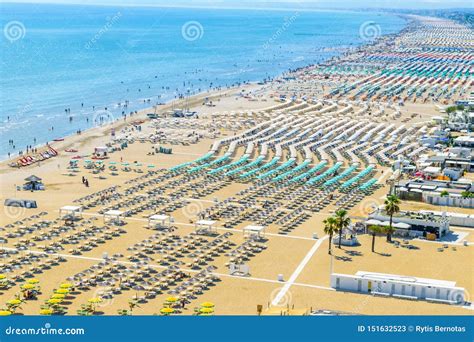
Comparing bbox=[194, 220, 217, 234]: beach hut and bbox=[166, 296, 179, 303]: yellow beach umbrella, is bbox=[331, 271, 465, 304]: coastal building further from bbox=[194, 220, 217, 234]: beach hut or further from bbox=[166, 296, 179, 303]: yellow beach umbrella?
bbox=[194, 220, 217, 234]: beach hut

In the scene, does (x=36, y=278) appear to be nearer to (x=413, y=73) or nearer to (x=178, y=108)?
(x=178, y=108)

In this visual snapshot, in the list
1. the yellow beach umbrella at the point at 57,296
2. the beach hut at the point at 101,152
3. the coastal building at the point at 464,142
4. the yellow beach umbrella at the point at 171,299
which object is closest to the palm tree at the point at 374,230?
the yellow beach umbrella at the point at 171,299

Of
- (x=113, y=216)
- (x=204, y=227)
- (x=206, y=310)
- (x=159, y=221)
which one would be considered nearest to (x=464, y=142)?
(x=204, y=227)

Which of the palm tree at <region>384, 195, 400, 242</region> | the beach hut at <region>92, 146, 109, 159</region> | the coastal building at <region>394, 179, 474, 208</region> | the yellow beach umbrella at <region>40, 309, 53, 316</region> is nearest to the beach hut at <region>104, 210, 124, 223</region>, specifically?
the yellow beach umbrella at <region>40, 309, 53, 316</region>

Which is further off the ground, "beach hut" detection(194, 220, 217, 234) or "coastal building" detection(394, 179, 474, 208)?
"coastal building" detection(394, 179, 474, 208)

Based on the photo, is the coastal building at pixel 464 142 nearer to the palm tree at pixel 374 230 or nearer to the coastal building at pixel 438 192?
the coastal building at pixel 438 192

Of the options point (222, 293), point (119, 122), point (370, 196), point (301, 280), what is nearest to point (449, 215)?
point (370, 196)

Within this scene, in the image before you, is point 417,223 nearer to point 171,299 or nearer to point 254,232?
point 254,232
